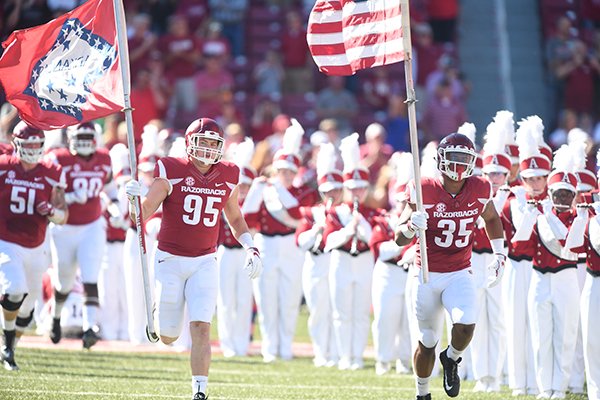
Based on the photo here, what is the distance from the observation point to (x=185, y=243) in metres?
10.1

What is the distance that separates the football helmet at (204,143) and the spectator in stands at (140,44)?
10.7 meters

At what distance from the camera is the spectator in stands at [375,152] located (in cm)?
1791

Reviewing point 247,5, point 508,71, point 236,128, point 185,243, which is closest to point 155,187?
point 185,243

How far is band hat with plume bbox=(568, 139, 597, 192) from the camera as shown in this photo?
1161 centimetres

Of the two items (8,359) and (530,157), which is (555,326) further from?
(8,359)

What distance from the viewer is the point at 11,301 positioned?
39.4 ft

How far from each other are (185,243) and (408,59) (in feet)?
7.22

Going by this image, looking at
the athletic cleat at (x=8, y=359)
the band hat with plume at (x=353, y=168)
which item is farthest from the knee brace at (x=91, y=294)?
the band hat with plume at (x=353, y=168)

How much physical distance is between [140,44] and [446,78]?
4.94 metres

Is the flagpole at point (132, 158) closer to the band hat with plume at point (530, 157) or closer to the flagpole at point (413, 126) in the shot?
the flagpole at point (413, 126)

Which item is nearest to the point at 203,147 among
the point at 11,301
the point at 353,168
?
the point at 11,301

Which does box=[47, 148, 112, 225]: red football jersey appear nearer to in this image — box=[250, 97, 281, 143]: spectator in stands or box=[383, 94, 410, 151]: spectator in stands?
box=[250, 97, 281, 143]: spectator in stands

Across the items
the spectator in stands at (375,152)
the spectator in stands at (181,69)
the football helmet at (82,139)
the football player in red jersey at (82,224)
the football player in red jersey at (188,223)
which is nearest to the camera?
the football player in red jersey at (188,223)

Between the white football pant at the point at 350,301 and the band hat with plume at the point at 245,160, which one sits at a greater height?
the band hat with plume at the point at 245,160
